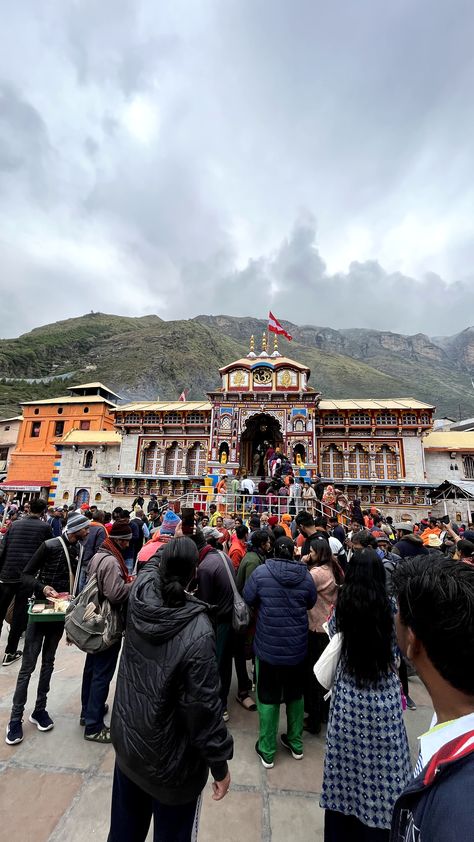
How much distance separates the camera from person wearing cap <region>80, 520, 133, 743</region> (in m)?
3.52

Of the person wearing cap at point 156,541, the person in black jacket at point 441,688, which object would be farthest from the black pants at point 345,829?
the person wearing cap at point 156,541

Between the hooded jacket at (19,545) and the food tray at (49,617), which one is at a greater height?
the hooded jacket at (19,545)

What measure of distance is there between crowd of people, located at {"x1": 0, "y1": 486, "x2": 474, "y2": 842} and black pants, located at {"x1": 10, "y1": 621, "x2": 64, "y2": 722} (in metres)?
0.02

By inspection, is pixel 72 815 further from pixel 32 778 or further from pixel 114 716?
pixel 114 716

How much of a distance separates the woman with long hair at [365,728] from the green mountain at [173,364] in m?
57.1

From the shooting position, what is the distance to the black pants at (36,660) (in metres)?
3.57

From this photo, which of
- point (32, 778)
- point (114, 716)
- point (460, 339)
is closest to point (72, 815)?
point (32, 778)

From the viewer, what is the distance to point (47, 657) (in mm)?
3863

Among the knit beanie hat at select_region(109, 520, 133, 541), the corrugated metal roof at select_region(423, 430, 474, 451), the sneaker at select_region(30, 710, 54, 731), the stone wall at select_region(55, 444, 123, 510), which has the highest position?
the corrugated metal roof at select_region(423, 430, 474, 451)

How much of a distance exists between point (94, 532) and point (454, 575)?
189 inches

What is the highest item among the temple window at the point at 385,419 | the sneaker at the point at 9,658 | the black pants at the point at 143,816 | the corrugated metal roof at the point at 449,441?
the temple window at the point at 385,419

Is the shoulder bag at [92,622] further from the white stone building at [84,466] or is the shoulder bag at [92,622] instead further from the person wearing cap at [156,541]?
the white stone building at [84,466]

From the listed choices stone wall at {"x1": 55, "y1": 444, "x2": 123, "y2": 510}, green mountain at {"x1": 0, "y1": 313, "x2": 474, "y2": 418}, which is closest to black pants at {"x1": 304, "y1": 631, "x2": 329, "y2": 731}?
stone wall at {"x1": 55, "y1": 444, "x2": 123, "y2": 510}

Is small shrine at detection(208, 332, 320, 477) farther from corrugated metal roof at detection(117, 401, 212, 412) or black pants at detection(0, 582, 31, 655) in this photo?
black pants at detection(0, 582, 31, 655)
